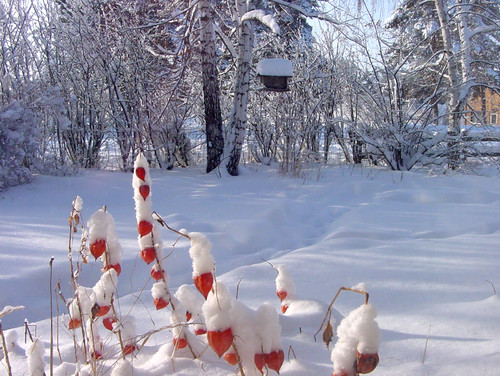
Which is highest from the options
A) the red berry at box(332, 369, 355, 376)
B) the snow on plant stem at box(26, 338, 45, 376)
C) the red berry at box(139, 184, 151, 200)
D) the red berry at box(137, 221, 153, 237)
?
the red berry at box(139, 184, 151, 200)

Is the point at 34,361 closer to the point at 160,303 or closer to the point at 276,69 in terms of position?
the point at 160,303

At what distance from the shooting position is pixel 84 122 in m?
6.79

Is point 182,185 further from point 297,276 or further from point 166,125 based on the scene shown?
point 297,276

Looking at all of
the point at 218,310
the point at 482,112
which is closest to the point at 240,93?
the point at 482,112

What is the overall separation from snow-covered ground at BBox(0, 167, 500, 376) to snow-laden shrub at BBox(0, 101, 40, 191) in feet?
0.66

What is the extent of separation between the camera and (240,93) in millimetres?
5930

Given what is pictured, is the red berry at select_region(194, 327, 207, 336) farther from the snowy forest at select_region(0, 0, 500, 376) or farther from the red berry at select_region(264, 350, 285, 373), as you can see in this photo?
the red berry at select_region(264, 350, 285, 373)

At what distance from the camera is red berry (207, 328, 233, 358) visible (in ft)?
2.09

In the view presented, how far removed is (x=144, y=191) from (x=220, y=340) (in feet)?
1.50

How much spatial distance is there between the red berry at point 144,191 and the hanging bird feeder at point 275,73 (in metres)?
4.80

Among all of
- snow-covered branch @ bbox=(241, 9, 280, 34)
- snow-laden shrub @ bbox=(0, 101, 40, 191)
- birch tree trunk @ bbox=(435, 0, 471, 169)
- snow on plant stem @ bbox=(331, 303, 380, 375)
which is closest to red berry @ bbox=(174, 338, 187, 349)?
snow on plant stem @ bbox=(331, 303, 380, 375)

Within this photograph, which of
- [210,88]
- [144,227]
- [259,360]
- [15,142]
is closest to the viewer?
[259,360]

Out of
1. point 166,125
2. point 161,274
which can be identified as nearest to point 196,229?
point 161,274

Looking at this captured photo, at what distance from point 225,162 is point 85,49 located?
3004 mm
